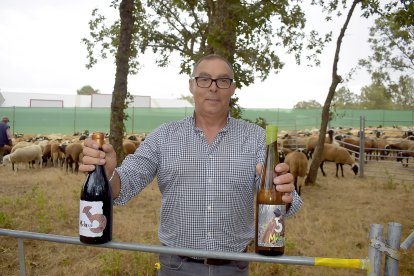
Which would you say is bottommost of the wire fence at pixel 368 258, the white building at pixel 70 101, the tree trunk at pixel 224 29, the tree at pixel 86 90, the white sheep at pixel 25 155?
the white sheep at pixel 25 155

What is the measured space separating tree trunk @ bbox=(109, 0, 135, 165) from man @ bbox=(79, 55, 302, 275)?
9119 mm

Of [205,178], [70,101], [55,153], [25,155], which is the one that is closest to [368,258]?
[205,178]

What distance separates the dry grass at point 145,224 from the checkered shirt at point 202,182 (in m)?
3.68

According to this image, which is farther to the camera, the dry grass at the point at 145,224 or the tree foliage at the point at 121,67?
the tree foliage at the point at 121,67

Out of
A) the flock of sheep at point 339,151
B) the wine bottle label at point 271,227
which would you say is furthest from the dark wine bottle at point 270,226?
the flock of sheep at point 339,151

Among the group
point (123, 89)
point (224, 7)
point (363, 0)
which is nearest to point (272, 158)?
point (224, 7)

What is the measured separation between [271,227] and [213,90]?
99 centimetres

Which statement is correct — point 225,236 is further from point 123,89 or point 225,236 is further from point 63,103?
point 63,103

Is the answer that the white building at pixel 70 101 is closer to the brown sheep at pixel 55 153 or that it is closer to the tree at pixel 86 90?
the brown sheep at pixel 55 153

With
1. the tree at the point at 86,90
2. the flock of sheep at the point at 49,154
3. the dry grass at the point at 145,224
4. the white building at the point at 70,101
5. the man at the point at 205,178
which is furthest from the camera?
the tree at the point at 86,90

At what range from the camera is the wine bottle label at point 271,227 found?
1.93 metres

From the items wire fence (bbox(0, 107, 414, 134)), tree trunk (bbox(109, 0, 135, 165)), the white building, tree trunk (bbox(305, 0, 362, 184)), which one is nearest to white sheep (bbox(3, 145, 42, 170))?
tree trunk (bbox(109, 0, 135, 165))

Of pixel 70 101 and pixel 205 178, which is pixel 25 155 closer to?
pixel 205 178

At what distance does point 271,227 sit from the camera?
1.95 metres
